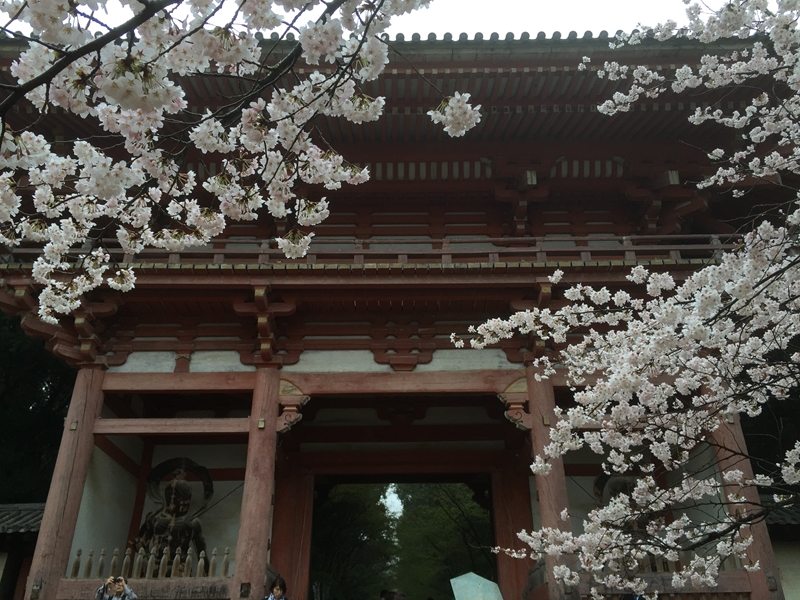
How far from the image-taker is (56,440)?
14.5 m

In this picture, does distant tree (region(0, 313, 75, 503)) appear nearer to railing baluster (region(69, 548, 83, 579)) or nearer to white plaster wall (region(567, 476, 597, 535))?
railing baluster (region(69, 548, 83, 579))

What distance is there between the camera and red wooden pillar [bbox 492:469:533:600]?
337 inches

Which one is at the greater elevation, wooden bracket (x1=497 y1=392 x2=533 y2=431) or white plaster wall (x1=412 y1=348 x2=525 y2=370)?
white plaster wall (x1=412 y1=348 x2=525 y2=370)

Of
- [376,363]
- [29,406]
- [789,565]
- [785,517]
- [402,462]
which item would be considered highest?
[29,406]

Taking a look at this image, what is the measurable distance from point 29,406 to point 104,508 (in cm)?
803

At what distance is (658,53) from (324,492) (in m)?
8.47

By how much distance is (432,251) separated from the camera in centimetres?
784

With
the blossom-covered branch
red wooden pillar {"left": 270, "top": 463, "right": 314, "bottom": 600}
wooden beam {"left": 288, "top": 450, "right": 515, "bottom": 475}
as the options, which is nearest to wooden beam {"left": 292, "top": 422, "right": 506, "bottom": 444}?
wooden beam {"left": 288, "top": 450, "right": 515, "bottom": 475}

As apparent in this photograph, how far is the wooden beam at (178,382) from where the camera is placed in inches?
303

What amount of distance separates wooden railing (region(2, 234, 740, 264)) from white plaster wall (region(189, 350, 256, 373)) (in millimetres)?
1217

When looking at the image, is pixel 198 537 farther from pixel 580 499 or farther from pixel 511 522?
pixel 580 499

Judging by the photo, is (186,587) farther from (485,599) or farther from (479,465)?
(479,465)

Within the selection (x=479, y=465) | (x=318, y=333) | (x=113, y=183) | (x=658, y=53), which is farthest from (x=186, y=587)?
(x=658, y=53)

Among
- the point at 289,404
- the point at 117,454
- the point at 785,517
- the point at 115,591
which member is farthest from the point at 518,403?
the point at 117,454
